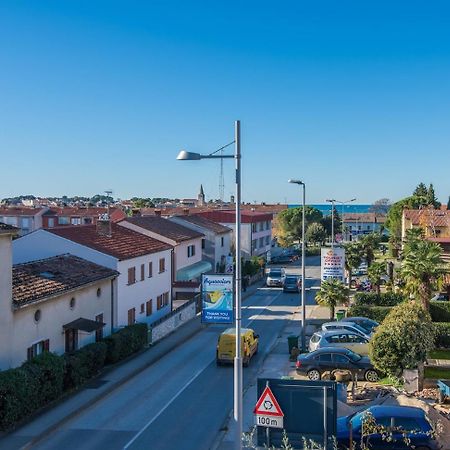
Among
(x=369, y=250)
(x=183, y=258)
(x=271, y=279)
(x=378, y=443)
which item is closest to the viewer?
(x=378, y=443)

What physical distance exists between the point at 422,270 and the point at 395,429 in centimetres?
1741

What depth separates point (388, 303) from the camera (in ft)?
129

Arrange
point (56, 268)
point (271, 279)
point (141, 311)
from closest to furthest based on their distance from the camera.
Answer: point (56, 268), point (141, 311), point (271, 279)

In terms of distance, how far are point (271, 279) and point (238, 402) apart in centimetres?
4770

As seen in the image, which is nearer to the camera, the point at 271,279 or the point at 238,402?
the point at 238,402

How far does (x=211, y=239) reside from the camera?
195 feet

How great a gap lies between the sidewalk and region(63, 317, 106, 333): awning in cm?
203

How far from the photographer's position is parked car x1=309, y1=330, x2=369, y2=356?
29.1 m

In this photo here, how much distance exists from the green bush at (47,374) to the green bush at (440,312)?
73.4ft

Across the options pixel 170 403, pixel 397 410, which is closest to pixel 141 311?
pixel 170 403

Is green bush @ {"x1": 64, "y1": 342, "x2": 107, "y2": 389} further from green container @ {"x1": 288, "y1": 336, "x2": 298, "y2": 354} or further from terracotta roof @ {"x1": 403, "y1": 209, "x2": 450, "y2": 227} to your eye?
terracotta roof @ {"x1": 403, "y1": 209, "x2": 450, "y2": 227}

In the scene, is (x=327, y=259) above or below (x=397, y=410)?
above

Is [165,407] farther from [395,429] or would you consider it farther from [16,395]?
[395,429]

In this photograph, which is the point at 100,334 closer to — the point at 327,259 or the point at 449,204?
the point at 327,259
